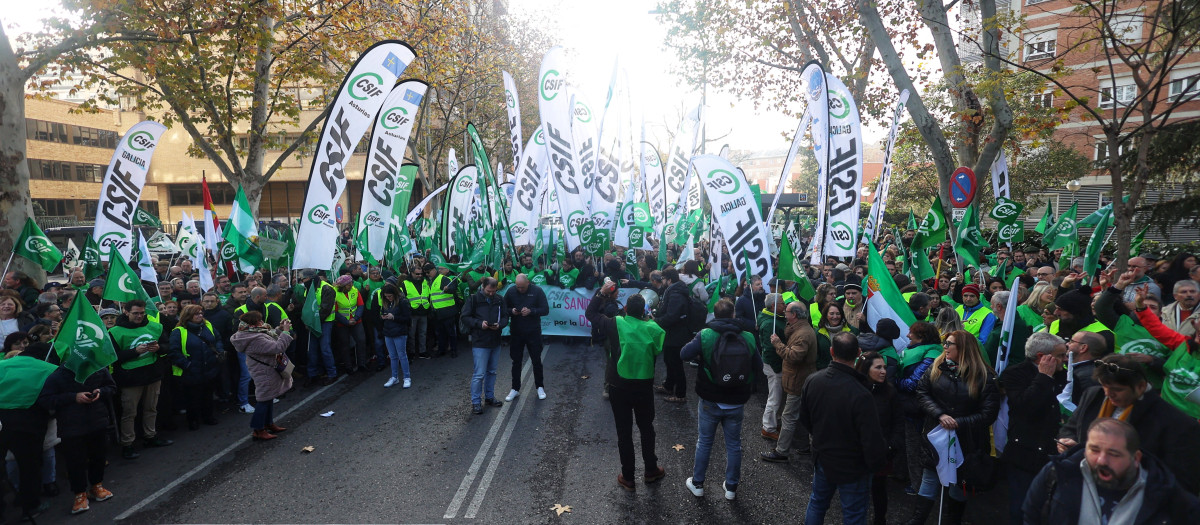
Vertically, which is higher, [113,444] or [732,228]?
[732,228]

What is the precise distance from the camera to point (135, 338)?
675 cm

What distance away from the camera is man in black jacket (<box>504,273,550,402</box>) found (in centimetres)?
851

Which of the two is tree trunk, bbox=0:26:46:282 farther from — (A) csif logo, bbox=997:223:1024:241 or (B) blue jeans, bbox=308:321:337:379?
(A) csif logo, bbox=997:223:1024:241

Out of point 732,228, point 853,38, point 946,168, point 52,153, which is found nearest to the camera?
point 732,228

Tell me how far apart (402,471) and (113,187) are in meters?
7.68

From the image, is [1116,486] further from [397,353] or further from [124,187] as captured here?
[124,187]

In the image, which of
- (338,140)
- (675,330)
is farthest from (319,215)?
(675,330)

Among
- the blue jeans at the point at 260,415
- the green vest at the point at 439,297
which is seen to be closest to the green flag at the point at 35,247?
the blue jeans at the point at 260,415

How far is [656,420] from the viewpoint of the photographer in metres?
7.81

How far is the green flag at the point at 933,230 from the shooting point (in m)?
8.59

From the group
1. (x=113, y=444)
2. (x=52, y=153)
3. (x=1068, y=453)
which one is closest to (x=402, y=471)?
(x=113, y=444)

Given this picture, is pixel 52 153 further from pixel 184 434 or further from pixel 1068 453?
pixel 1068 453

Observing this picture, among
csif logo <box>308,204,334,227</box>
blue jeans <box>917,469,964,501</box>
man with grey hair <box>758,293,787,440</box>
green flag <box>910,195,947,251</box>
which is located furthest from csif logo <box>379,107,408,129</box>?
blue jeans <box>917,469,964,501</box>

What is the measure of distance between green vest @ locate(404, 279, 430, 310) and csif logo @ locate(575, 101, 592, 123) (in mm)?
4607
